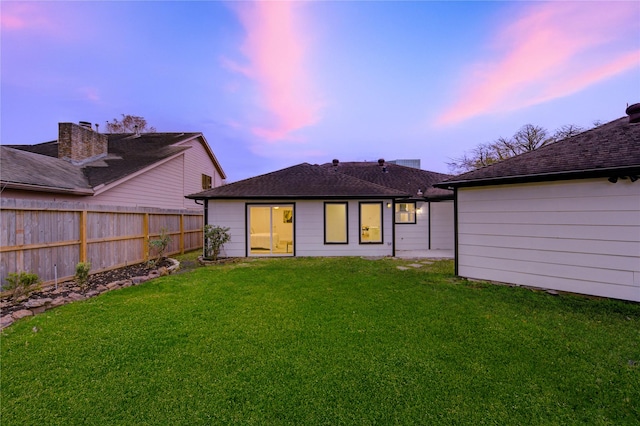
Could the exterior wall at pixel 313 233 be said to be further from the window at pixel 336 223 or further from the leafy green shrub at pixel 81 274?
the leafy green shrub at pixel 81 274

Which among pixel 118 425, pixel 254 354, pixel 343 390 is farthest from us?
pixel 254 354

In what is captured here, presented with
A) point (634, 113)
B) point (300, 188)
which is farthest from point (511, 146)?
point (300, 188)

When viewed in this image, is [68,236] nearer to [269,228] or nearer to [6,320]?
[6,320]

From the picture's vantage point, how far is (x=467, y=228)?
22.1 ft

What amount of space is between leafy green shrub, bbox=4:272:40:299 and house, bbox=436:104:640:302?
8826mm

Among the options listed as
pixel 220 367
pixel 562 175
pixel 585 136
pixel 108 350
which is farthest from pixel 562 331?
pixel 108 350

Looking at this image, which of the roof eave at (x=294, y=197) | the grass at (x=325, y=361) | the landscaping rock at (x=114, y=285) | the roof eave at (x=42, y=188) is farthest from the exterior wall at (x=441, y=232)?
the roof eave at (x=42, y=188)

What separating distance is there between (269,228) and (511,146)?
19913 millimetres

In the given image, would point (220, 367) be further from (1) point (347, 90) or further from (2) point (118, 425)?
(1) point (347, 90)

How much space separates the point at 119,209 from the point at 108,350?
5.63m

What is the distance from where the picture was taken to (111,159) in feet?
40.1

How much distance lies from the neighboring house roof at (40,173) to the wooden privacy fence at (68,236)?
2646 mm

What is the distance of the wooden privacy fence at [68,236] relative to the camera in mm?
4836

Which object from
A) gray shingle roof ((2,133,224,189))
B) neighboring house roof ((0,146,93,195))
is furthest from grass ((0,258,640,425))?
gray shingle roof ((2,133,224,189))
